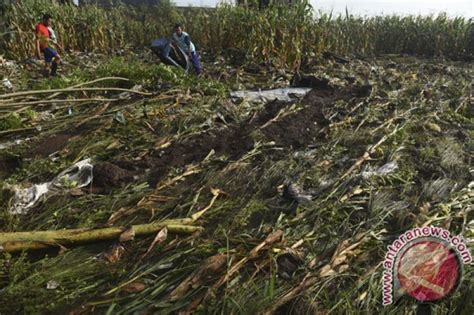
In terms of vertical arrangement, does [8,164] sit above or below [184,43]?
below

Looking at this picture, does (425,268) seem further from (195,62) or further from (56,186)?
(195,62)

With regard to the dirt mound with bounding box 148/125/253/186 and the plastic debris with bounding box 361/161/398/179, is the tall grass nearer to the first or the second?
the dirt mound with bounding box 148/125/253/186

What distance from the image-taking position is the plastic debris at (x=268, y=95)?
6.14m

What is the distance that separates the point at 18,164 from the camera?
367cm

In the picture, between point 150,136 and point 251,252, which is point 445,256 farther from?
point 150,136

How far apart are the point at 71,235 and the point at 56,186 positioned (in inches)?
36.4

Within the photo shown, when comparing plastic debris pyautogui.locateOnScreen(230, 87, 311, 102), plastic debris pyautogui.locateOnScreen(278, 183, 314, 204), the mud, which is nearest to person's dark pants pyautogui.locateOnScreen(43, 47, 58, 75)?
plastic debris pyautogui.locateOnScreen(230, 87, 311, 102)

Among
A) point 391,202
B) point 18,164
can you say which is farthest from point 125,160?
point 391,202

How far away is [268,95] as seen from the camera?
251 inches

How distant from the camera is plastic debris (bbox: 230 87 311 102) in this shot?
6137 mm

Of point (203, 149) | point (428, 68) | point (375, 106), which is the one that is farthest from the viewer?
point (428, 68)

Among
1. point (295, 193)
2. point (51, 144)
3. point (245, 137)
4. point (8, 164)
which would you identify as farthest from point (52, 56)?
point (295, 193)

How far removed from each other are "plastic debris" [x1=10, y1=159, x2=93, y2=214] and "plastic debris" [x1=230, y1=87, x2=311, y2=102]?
122 inches

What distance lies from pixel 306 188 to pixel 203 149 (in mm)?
1344
